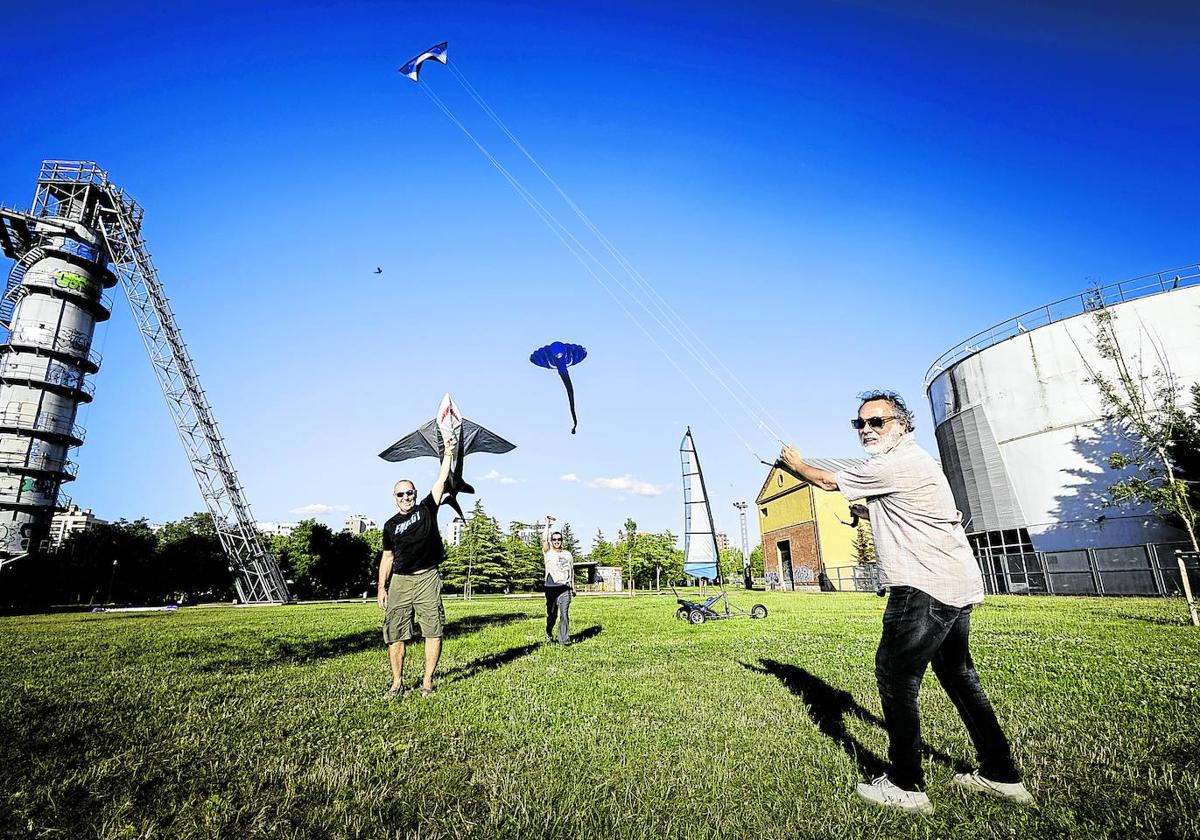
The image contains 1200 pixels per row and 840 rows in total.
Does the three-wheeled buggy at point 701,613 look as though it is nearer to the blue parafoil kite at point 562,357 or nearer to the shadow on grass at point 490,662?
the shadow on grass at point 490,662

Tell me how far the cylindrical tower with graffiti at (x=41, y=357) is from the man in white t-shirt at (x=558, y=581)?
47156mm

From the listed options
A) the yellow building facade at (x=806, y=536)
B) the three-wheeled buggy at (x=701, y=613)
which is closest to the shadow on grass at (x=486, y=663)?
the three-wheeled buggy at (x=701, y=613)

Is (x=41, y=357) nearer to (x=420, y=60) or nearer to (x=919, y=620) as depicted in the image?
(x=420, y=60)

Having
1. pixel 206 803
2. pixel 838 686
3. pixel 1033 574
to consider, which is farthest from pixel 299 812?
pixel 1033 574

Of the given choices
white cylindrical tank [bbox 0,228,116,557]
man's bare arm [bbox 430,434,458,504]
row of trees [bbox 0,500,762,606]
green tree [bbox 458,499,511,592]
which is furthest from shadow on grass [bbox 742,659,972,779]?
green tree [bbox 458,499,511,592]

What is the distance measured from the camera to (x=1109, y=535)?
1101 inches

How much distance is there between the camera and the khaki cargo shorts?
6.53 meters

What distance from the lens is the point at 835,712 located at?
514 centimetres

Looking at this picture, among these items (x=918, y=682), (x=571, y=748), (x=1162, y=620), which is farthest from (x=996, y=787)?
(x=1162, y=620)

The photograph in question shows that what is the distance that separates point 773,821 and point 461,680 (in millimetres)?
4945

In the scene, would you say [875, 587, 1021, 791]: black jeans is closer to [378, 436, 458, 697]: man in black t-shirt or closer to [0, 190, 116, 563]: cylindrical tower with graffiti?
[378, 436, 458, 697]: man in black t-shirt

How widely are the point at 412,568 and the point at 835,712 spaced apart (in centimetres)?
487

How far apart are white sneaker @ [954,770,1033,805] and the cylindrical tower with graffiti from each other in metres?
54.2

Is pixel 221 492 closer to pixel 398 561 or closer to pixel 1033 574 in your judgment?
pixel 398 561
